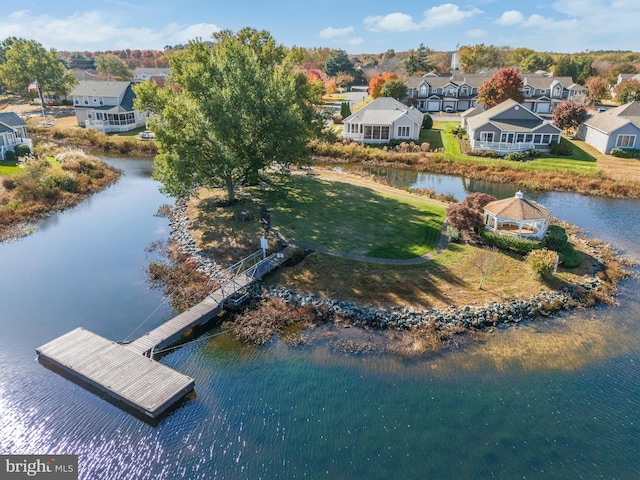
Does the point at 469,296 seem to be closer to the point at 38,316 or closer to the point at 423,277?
the point at 423,277

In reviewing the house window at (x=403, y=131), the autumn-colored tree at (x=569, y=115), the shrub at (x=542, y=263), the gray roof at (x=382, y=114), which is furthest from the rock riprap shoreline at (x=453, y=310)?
the autumn-colored tree at (x=569, y=115)

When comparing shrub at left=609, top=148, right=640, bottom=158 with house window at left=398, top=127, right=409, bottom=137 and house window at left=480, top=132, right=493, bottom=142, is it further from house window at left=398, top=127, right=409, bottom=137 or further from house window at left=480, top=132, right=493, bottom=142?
house window at left=398, top=127, right=409, bottom=137

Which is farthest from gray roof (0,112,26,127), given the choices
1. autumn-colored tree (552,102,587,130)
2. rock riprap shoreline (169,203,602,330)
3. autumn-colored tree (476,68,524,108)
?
autumn-colored tree (552,102,587,130)

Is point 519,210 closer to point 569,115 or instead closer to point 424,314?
point 424,314

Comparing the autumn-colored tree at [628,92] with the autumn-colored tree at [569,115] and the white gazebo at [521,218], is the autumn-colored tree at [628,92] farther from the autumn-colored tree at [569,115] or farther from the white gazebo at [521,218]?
the white gazebo at [521,218]

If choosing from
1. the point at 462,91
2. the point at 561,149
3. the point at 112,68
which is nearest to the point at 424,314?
the point at 561,149

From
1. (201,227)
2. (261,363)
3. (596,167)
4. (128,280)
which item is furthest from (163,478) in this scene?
(596,167)
